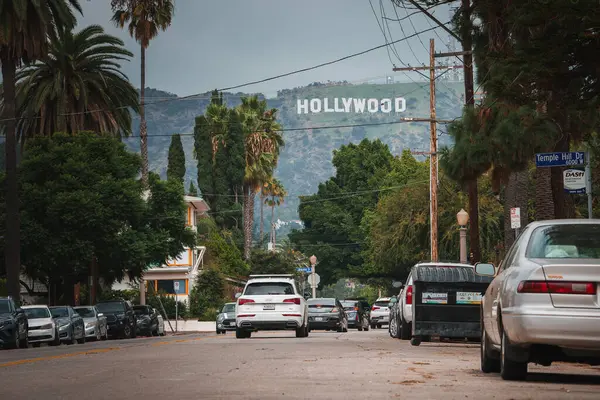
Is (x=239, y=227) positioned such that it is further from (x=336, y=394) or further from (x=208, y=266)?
(x=336, y=394)

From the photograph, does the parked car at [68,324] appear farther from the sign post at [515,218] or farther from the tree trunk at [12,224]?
the sign post at [515,218]

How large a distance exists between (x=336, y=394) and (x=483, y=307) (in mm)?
4195

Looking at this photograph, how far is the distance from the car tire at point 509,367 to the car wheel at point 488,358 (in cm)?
122

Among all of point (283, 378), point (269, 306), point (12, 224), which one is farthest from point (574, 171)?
point (12, 224)

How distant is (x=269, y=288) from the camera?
3319 centimetres

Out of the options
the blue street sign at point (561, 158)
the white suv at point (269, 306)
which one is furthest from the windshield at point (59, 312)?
the blue street sign at point (561, 158)

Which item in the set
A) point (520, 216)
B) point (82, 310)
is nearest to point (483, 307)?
point (520, 216)

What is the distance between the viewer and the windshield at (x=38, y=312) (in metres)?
38.3

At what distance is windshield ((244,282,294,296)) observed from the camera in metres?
33.1

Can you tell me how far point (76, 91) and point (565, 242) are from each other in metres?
41.7

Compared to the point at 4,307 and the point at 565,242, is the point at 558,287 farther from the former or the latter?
the point at 4,307

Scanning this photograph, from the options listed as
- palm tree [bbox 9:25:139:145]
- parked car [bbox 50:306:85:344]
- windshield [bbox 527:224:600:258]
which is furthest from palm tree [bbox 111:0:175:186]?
windshield [bbox 527:224:600:258]

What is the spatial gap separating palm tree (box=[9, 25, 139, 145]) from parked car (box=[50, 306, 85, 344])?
1290cm

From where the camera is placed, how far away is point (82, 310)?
4538 centimetres
